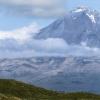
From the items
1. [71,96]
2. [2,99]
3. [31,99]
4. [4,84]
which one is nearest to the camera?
[2,99]

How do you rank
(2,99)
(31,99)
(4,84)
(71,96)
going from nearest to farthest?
(2,99), (31,99), (71,96), (4,84)

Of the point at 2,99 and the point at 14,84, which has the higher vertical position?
the point at 14,84

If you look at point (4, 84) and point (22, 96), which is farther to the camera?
point (4, 84)

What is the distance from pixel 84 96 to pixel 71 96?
3273 mm

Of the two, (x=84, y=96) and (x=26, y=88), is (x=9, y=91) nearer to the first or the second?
(x=26, y=88)

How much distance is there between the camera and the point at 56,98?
225 ft

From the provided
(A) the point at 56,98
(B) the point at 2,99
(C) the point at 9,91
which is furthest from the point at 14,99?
(C) the point at 9,91

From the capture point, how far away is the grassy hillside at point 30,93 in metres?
70.6

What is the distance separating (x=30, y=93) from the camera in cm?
7681

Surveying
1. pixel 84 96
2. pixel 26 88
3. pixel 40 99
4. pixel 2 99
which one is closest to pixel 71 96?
pixel 84 96

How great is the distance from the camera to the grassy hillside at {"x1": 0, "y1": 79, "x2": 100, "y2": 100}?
232ft

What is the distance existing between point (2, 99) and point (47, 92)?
23071mm

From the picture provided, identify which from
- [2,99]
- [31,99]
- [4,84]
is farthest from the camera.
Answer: [4,84]

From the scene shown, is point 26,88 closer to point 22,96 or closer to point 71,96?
point 22,96
